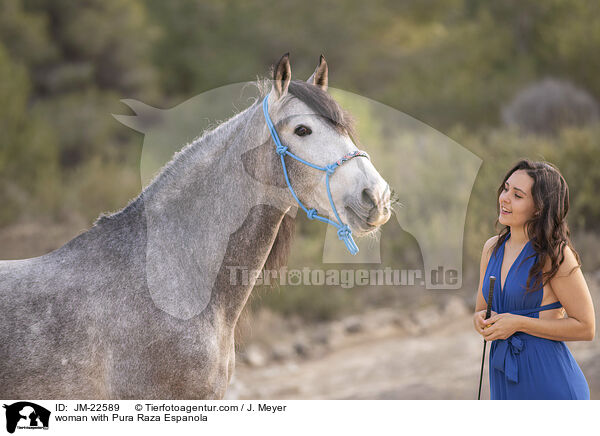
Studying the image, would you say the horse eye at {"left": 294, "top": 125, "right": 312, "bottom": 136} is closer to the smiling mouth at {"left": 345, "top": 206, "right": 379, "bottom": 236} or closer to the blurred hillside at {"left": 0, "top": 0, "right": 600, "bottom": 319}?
the smiling mouth at {"left": 345, "top": 206, "right": 379, "bottom": 236}

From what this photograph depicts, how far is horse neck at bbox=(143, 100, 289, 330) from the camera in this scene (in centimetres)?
218

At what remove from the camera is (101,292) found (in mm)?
2043

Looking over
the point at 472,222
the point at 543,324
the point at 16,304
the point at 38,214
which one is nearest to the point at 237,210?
the point at 16,304

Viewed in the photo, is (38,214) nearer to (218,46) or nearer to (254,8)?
(218,46)

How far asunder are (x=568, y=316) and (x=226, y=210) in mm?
1308

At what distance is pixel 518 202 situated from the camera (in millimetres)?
2016

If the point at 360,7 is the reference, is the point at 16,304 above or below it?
below

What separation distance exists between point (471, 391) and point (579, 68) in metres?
9.25

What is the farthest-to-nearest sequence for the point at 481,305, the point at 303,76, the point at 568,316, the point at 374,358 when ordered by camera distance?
the point at 303,76, the point at 374,358, the point at 481,305, the point at 568,316

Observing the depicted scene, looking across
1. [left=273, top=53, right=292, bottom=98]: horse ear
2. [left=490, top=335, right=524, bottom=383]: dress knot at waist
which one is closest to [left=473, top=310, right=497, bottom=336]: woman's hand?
[left=490, top=335, right=524, bottom=383]: dress knot at waist

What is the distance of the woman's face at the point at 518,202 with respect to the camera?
202 cm
